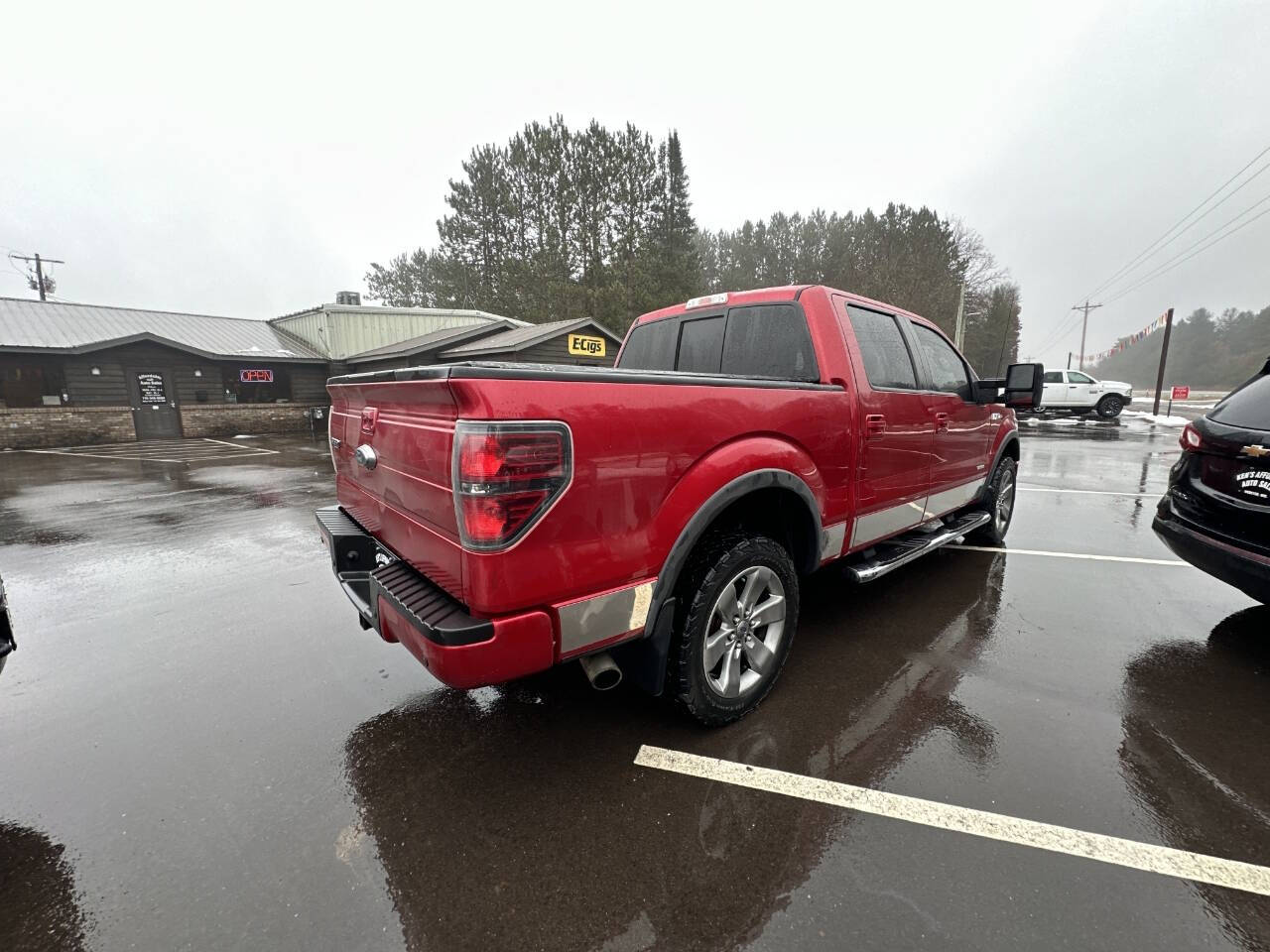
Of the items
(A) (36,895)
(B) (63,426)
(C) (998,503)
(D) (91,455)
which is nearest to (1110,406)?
(C) (998,503)

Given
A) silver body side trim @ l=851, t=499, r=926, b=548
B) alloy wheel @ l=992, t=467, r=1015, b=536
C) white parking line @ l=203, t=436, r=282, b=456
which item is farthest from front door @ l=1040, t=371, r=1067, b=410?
white parking line @ l=203, t=436, r=282, b=456

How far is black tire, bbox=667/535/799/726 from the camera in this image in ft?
7.66

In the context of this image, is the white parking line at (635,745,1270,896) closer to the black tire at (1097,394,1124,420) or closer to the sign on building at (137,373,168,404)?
the sign on building at (137,373,168,404)

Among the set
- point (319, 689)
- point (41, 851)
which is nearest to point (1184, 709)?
point (319, 689)

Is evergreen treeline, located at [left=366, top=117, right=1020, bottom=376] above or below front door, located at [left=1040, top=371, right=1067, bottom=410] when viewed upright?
above

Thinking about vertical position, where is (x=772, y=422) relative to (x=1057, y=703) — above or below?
above

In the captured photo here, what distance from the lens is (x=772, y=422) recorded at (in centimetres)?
251

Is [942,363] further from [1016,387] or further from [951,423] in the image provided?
[1016,387]

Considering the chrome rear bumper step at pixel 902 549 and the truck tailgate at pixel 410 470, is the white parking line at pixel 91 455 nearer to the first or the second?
the truck tailgate at pixel 410 470

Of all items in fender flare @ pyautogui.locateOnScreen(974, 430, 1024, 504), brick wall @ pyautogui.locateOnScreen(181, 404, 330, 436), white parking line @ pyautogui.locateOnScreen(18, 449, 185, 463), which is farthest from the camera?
brick wall @ pyautogui.locateOnScreen(181, 404, 330, 436)

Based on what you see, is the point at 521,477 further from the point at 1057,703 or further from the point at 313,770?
the point at 1057,703

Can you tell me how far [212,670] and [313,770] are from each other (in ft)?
4.37

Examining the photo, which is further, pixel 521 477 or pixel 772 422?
pixel 772 422

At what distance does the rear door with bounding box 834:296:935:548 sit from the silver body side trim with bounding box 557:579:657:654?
159cm
